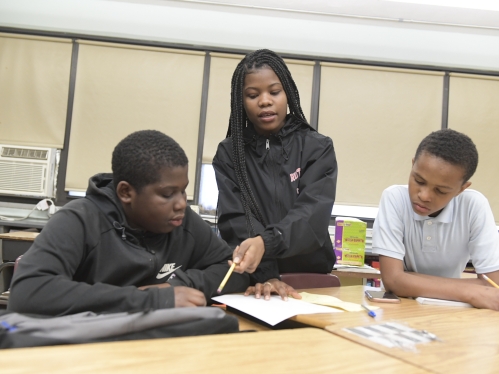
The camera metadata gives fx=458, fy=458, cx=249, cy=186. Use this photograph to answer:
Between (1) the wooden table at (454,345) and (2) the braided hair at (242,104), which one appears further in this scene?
(2) the braided hair at (242,104)

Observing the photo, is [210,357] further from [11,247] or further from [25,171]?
[25,171]

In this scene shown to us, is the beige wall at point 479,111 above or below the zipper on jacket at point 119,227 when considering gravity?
above

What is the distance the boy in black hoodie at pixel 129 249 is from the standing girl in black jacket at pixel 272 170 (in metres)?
0.20

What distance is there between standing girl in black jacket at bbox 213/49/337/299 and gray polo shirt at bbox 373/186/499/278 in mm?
241

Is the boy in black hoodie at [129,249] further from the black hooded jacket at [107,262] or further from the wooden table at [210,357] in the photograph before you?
the wooden table at [210,357]

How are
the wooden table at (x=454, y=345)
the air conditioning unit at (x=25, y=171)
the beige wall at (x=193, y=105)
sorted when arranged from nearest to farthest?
the wooden table at (x=454, y=345) → the air conditioning unit at (x=25, y=171) → the beige wall at (x=193, y=105)

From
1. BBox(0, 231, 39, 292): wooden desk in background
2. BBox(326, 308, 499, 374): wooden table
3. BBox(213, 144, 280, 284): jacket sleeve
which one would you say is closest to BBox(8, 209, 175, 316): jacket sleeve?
BBox(326, 308, 499, 374): wooden table

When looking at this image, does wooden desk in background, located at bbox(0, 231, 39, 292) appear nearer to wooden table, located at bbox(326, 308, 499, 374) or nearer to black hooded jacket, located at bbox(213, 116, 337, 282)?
black hooded jacket, located at bbox(213, 116, 337, 282)

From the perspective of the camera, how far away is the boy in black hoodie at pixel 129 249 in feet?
3.09

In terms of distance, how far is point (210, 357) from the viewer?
2.10 feet

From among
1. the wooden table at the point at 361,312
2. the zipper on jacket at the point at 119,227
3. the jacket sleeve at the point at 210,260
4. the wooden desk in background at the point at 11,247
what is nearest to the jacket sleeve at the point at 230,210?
the jacket sleeve at the point at 210,260

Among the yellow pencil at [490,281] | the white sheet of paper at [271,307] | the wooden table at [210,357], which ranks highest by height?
the yellow pencil at [490,281]

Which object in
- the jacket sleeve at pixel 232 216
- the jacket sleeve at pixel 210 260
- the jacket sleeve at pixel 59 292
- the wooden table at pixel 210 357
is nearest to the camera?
the wooden table at pixel 210 357

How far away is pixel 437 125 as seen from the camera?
4750 mm
